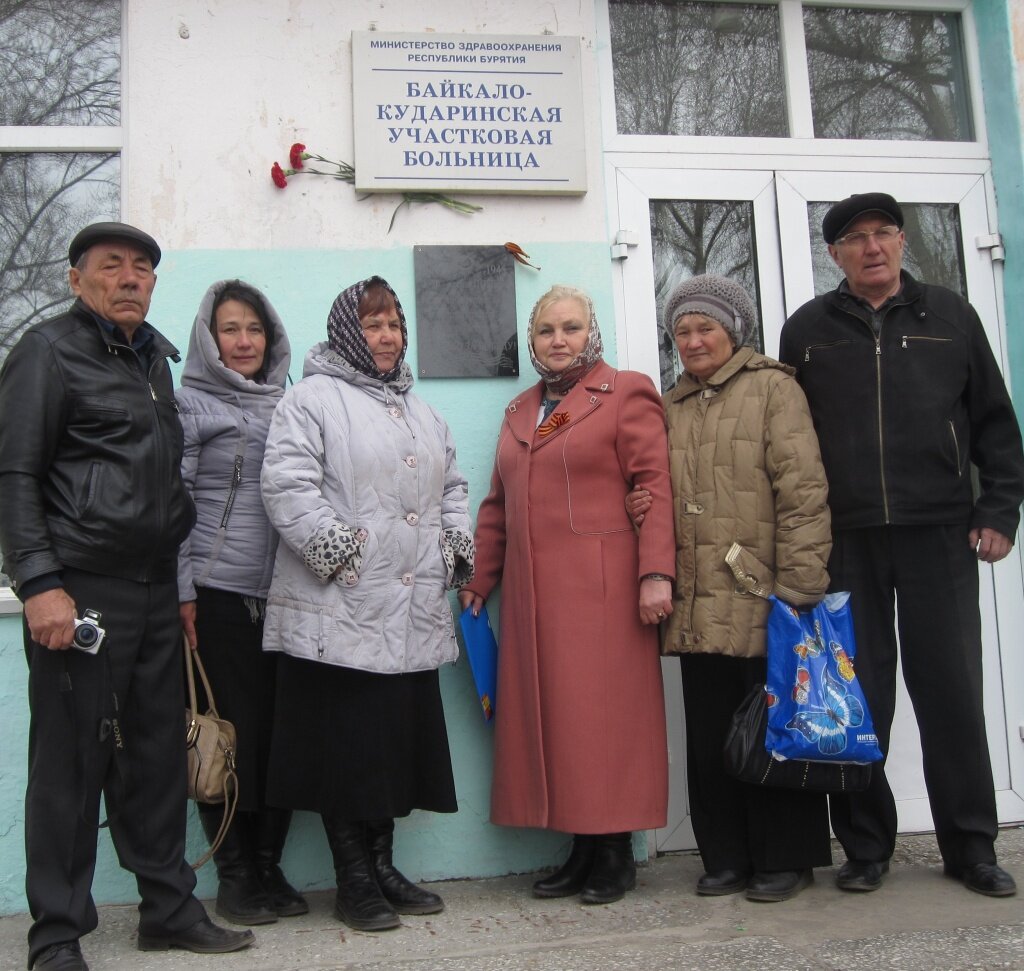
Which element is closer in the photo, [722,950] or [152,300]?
[722,950]

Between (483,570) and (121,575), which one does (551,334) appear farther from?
(121,575)

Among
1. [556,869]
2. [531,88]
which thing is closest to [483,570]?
[556,869]

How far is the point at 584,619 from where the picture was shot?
358 centimetres

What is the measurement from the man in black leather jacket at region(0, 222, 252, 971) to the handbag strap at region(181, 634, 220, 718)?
0.14 m

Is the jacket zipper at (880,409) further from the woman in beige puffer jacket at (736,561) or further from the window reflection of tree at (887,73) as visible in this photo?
the window reflection of tree at (887,73)

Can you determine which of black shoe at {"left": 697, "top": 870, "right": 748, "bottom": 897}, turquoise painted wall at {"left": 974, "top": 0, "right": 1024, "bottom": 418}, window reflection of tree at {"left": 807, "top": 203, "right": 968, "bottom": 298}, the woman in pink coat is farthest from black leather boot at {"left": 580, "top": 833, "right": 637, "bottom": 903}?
window reflection of tree at {"left": 807, "top": 203, "right": 968, "bottom": 298}

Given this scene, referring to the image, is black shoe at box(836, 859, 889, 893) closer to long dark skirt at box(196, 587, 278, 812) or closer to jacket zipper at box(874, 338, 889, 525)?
jacket zipper at box(874, 338, 889, 525)

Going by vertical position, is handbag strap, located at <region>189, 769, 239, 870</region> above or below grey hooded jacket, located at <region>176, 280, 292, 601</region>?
below

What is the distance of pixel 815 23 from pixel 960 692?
2731 mm

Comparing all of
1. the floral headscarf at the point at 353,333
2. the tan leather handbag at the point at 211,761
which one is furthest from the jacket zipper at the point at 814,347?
the tan leather handbag at the point at 211,761

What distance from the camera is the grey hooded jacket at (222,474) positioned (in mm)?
3377

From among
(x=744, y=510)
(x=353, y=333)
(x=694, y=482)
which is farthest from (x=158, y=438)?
(x=744, y=510)

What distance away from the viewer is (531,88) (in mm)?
4102

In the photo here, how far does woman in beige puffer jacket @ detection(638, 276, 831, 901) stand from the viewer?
3.41m
